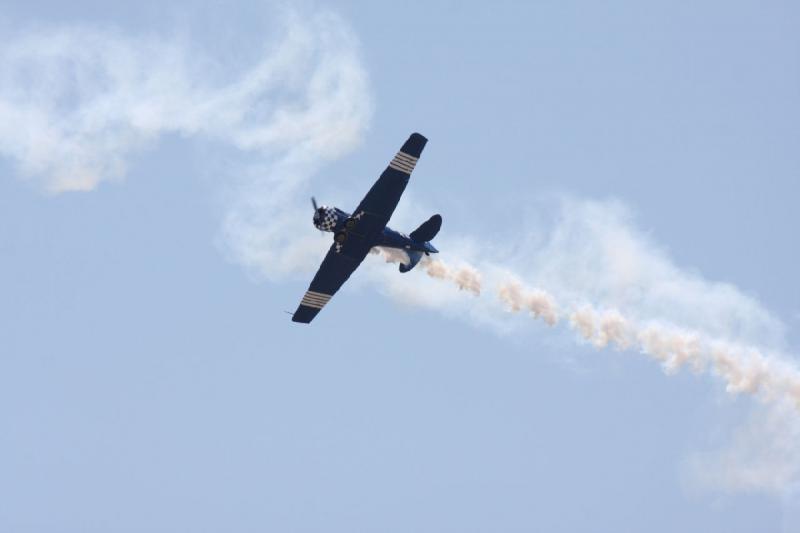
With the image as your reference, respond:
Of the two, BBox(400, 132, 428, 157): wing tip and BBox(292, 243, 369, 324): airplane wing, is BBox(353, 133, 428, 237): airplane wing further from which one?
BBox(292, 243, 369, 324): airplane wing

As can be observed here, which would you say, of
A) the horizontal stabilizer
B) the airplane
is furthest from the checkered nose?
the horizontal stabilizer

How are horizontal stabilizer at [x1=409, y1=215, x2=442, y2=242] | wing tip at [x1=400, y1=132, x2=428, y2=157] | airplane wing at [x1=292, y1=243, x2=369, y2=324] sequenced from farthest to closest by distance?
1. airplane wing at [x1=292, y1=243, x2=369, y2=324]
2. horizontal stabilizer at [x1=409, y1=215, x2=442, y2=242]
3. wing tip at [x1=400, y1=132, x2=428, y2=157]

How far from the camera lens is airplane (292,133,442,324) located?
353 ft

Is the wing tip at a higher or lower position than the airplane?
higher

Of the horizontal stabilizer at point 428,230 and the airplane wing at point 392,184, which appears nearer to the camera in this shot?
the airplane wing at point 392,184

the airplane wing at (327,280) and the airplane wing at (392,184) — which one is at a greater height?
the airplane wing at (392,184)

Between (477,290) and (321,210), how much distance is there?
485 inches

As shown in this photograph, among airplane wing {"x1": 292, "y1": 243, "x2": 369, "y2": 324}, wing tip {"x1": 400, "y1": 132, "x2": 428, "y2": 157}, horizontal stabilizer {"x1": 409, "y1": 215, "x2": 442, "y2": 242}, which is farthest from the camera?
airplane wing {"x1": 292, "y1": 243, "x2": 369, "y2": 324}

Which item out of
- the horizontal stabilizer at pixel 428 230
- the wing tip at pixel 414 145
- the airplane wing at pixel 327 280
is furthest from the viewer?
the airplane wing at pixel 327 280

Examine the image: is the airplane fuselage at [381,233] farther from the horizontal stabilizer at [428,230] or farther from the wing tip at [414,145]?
the wing tip at [414,145]

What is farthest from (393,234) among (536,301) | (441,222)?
(536,301)

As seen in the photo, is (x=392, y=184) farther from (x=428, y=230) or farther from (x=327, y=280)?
(x=327, y=280)

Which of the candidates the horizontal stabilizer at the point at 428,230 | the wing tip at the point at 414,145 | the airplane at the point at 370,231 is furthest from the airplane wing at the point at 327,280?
the wing tip at the point at 414,145

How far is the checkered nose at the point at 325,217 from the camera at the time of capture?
108m
